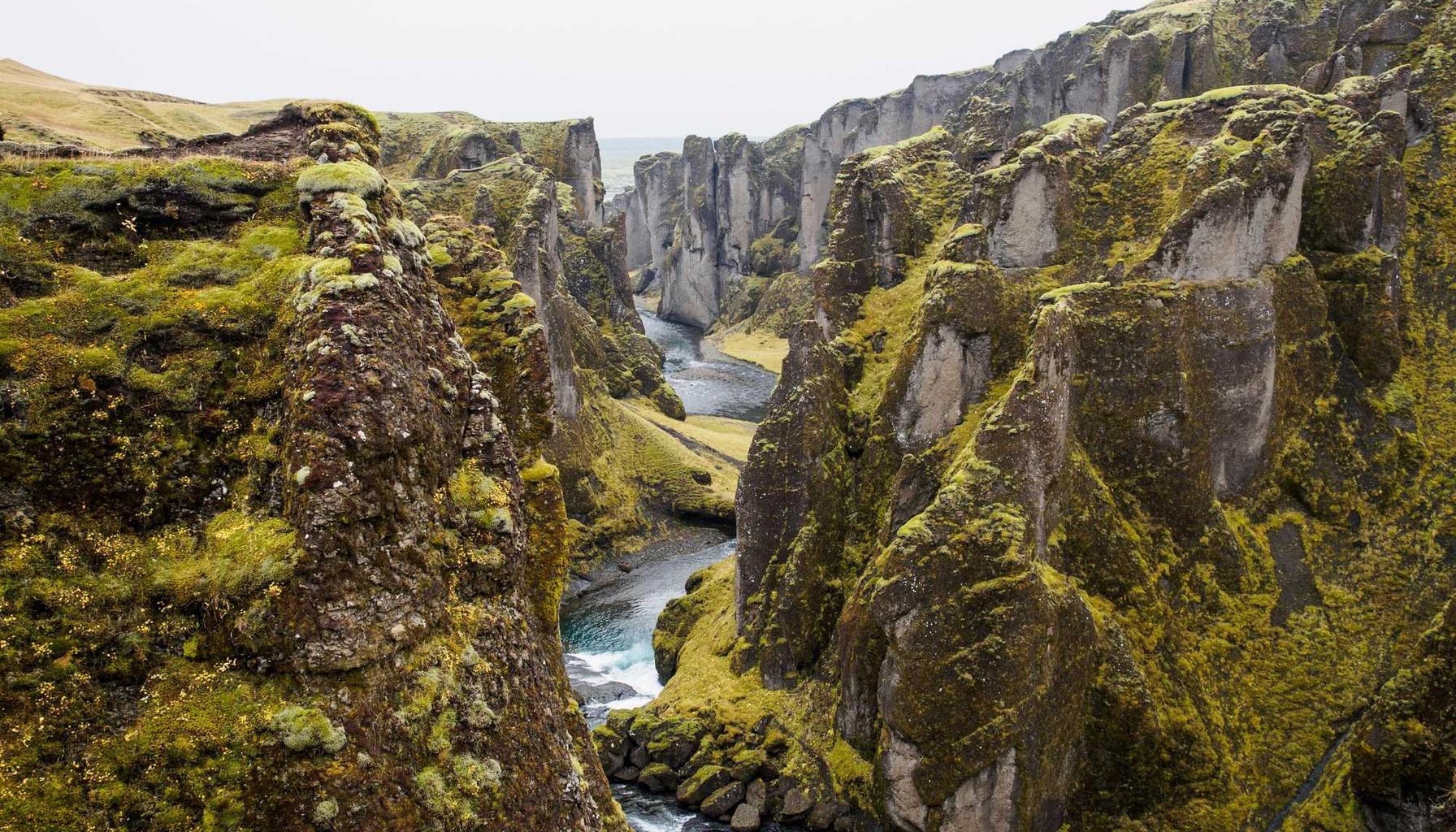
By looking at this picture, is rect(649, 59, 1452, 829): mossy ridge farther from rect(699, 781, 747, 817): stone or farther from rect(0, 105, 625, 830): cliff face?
rect(0, 105, 625, 830): cliff face

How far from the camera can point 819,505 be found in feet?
136

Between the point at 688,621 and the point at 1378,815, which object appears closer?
the point at 1378,815

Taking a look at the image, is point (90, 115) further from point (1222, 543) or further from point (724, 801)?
point (1222, 543)

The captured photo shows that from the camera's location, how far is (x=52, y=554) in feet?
46.3

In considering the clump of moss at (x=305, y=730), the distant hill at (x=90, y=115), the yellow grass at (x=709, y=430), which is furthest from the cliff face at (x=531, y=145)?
the clump of moss at (x=305, y=730)

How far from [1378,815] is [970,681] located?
1254 cm

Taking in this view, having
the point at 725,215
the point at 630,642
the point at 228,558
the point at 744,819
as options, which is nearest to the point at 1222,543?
the point at 744,819

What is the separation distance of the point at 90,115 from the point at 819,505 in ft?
196

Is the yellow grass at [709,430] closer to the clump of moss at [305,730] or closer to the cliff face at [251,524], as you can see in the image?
the cliff face at [251,524]

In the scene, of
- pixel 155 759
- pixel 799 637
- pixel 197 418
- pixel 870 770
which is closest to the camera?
pixel 155 759

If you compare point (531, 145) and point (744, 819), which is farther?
point (531, 145)

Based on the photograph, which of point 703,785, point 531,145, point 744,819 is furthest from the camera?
point 531,145

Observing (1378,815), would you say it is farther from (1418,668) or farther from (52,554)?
(52,554)

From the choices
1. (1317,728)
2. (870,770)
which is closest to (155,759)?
(870,770)
